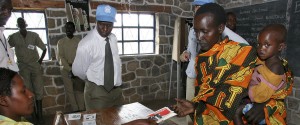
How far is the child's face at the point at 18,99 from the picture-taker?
1098 mm

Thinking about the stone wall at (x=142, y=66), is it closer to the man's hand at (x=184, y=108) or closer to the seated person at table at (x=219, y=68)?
→ the seated person at table at (x=219, y=68)

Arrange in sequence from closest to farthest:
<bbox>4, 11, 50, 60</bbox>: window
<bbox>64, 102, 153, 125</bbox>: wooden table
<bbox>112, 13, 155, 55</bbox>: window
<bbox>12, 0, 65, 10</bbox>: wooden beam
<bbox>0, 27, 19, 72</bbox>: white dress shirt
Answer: <bbox>64, 102, 153, 125</bbox>: wooden table < <bbox>0, 27, 19, 72</bbox>: white dress shirt < <bbox>12, 0, 65, 10</bbox>: wooden beam < <bbox>4, 11, 50, 60</bbox>: window < <bbox>112, 13, 155, 55</bbox>: window

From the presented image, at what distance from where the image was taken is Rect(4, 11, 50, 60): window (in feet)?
11.9

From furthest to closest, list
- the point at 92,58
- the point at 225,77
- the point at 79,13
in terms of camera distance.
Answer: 1. the point at 79,13
2. the point at 92,58
3. the point at 225,77

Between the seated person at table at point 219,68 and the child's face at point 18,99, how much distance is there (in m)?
0.97

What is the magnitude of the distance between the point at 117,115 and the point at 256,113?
1081 millimetres

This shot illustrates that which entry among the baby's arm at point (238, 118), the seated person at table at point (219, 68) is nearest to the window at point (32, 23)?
the seated person at table at point (219, 68)

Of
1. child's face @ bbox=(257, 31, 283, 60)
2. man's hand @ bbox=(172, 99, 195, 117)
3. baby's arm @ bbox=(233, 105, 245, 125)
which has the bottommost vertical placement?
baby's arm @ bbox=(233, 105, 245, 125)

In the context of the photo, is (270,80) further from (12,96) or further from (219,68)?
(12,96)

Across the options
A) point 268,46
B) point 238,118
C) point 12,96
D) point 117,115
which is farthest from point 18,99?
point 268,46

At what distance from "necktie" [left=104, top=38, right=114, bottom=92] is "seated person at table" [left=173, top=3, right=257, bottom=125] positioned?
1211 millimetres

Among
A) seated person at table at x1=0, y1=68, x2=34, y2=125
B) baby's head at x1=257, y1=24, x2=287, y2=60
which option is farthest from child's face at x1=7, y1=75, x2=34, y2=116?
baby's head at x1=257, y1=24, x2=287, y2=60

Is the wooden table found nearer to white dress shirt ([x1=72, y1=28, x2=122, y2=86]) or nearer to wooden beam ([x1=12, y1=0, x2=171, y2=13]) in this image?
white dress shirt ([x1=72, y1=28, x2=122, y2=86])

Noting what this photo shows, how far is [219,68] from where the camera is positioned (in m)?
1.09
